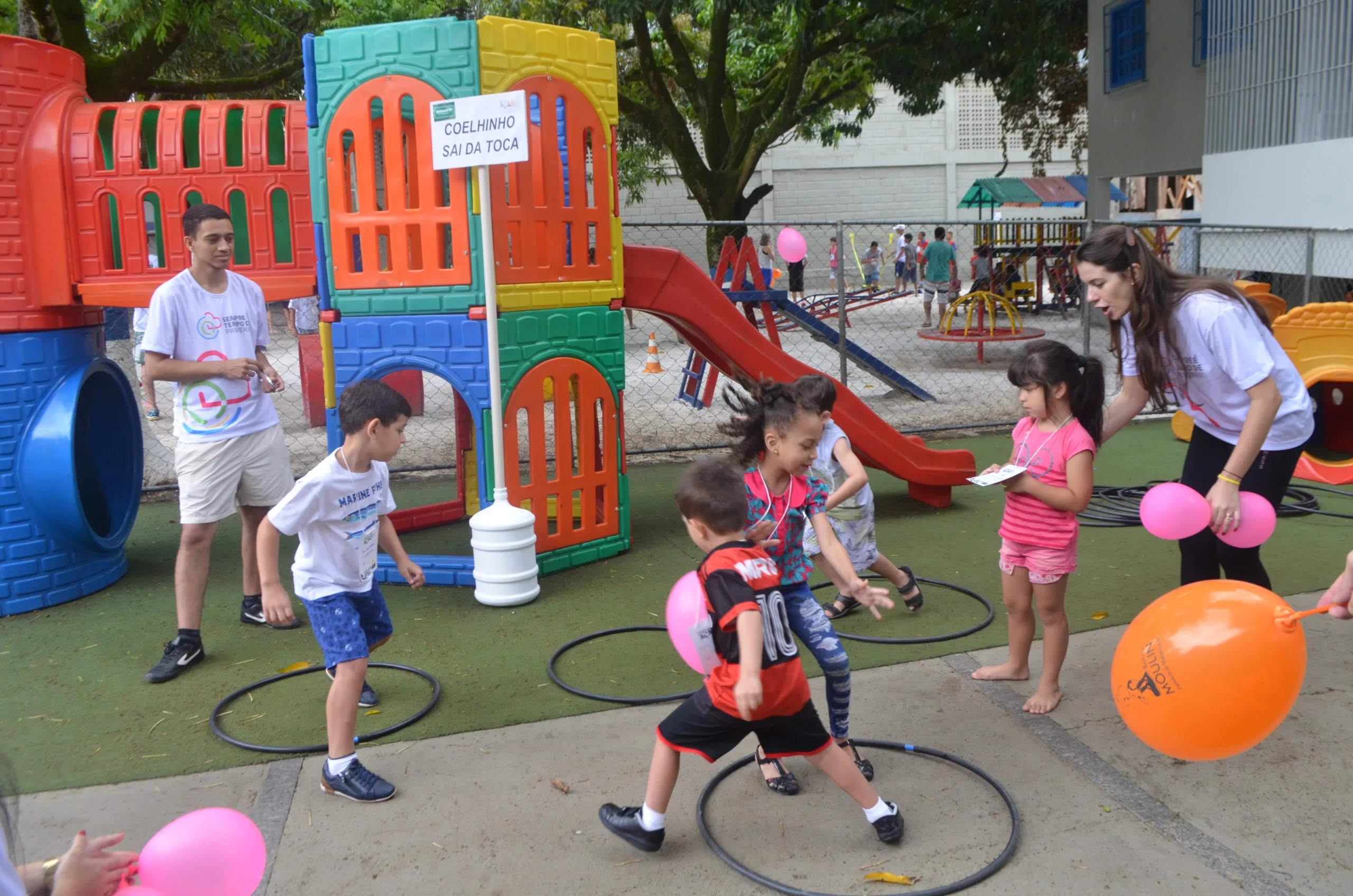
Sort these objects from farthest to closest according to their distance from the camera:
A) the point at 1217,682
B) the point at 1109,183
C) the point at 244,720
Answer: the point at 1109,183
the point at 244,720
the point at 1217,682

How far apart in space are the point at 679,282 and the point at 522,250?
3.73 ft

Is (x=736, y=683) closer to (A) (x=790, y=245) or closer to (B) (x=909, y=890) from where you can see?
(B) (x=909, y=890)

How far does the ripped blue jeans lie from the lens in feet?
10.9

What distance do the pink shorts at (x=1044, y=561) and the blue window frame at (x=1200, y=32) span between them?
11.4m

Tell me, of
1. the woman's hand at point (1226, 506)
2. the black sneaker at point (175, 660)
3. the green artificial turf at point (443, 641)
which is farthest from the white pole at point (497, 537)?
the woman's hand at point (1226, 506)

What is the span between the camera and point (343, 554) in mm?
3562

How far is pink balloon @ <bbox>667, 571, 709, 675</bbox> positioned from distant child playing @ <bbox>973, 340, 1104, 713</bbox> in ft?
4.41

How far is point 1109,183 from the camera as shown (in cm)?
1720

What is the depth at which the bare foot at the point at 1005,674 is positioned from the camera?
4.21 meters

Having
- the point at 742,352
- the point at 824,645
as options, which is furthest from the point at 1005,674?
the point at 742,352

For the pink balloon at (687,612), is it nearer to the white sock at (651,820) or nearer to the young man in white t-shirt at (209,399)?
the white sock at (651,820)

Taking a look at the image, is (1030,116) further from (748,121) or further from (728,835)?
(728,835)

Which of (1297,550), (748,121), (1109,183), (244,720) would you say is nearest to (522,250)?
(244,720)

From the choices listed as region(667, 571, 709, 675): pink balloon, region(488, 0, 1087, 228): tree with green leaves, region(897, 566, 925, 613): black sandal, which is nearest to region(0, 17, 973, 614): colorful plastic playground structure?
region(897, 566, 925, 613): black sandal
